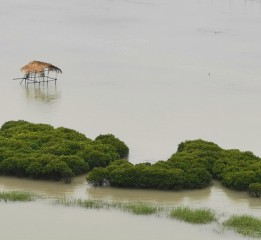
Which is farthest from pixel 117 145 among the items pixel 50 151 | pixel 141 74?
pixel 141 74

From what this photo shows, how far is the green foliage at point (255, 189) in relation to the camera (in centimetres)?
1866

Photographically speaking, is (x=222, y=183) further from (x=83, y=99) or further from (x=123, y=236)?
(x=83, y=99)

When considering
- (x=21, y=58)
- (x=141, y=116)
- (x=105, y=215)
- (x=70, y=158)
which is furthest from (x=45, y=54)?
→ (x=105, y=215)

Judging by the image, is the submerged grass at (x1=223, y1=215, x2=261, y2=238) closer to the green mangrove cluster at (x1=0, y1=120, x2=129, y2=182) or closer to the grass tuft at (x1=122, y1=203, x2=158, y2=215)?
the grass tuft at (x1=122, y1=203, x2=158, y2=215)

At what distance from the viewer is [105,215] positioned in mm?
17656

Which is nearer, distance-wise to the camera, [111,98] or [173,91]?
[111,98]

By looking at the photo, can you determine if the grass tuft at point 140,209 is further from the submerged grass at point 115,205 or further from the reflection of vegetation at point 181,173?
the reflection of vegetation at point 181,173

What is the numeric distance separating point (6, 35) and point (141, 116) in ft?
74.4

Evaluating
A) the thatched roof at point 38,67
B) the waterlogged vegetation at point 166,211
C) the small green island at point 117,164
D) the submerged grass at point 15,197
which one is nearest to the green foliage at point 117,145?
the small green island at point 117,164

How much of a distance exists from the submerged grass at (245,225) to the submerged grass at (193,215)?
46 cm

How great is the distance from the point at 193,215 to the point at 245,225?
49.3 inches

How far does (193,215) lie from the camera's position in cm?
1747

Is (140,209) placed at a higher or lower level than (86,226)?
higher

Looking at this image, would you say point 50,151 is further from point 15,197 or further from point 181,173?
point 181,173
